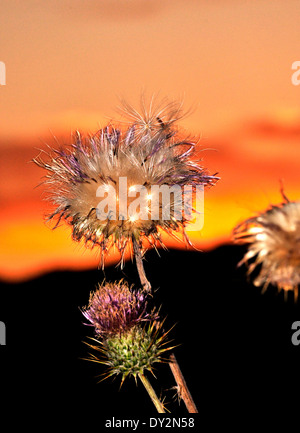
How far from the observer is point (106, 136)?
10.2 metres

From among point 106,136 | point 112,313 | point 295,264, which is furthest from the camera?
point 106,136

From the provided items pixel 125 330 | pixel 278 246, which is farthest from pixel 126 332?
pixel 278 246

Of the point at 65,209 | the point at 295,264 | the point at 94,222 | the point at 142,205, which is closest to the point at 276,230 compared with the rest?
the point at 295,264

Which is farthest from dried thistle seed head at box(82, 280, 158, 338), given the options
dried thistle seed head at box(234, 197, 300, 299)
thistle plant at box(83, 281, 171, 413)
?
dried thistle seed head at box(234, 197, 300, 299)

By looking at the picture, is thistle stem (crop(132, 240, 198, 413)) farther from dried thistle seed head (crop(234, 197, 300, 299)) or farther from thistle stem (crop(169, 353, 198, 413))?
dried thistle seed head (crop(234, 197, 300, 299))

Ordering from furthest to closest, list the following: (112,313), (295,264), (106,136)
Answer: (106,136), (112,313), (295,264)

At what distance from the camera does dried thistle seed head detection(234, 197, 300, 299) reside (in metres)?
7.11

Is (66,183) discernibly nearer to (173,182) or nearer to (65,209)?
(65,209)

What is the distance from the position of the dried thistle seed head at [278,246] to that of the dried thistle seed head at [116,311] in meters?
2.74

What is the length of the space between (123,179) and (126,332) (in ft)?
7.62

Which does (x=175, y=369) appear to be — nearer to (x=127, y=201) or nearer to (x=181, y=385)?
(x=181, y=385)

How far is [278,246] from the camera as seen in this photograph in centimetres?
717

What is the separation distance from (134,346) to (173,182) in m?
2.57

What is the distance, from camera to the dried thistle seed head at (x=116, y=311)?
9.59 metres
